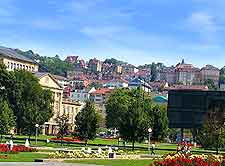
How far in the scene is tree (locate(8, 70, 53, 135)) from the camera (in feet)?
290

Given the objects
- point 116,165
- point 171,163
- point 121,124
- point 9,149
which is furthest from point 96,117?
point 171,163

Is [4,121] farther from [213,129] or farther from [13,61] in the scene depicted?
[13,61]

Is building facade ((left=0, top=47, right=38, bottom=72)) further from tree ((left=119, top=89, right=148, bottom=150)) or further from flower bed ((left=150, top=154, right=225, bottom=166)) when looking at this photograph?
flower bed ((left=150, top=154, right=225, bottom=166))

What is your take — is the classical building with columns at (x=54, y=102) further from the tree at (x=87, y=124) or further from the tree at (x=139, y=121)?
the tree at (x=87, y=124)

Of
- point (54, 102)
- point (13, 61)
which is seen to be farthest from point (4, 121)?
point (13, 61)

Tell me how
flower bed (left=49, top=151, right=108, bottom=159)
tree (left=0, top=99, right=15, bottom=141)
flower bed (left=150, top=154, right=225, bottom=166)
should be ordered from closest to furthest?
flower bed (left=150, top=154, right=225, bottom=166) < flower bed (left=49, top=151, right=108, bottom=159) < tree (left=0, top=99, right=15, bottom=141)

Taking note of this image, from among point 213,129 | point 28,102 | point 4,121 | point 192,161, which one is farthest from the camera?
point 28,102

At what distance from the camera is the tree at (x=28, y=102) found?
3480 inches

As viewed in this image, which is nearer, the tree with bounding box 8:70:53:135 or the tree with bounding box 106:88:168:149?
the tree with bounding box 106:88:168:149

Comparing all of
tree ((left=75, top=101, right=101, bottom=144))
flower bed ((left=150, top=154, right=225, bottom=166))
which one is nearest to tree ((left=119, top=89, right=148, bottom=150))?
tree ((left=75, top=101, right=101, bottom=144))

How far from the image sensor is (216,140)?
61.2 metres

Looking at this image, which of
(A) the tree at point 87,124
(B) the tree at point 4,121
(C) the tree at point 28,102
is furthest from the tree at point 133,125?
(C) the tree at point 28,102

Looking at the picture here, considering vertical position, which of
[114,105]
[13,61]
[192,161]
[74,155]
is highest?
[13,61]

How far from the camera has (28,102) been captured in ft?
314
